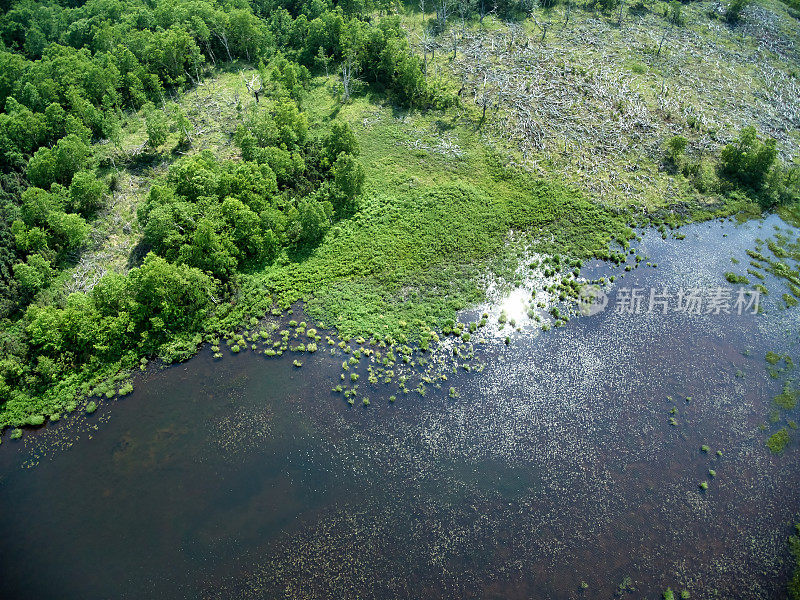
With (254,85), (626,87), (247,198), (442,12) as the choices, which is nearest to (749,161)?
(626,87)

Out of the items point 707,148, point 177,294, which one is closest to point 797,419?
point 707,148

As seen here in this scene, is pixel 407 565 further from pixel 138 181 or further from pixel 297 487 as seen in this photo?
pixel 138 181

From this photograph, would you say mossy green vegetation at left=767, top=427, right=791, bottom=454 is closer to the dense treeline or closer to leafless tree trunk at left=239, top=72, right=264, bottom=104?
the dense treeline

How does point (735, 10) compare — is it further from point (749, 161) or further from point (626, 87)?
point (749, 161)

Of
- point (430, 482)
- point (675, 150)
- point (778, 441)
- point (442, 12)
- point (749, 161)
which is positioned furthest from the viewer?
point (442, 12)

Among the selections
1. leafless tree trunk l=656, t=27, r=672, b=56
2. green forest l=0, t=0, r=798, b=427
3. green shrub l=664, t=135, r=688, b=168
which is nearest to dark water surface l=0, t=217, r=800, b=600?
green forest l=0, t=0, r=798, b=427

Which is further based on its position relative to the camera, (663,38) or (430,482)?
(663,38)
